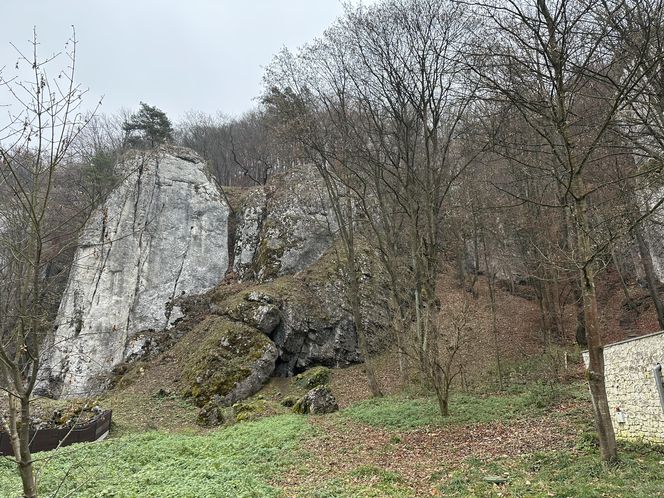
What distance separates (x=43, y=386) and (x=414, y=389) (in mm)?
17630

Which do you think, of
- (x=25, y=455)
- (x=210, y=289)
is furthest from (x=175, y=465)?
(x=210, y=289)

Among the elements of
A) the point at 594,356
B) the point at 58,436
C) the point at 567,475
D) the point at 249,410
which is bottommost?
the point at 567,475

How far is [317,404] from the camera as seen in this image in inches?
548

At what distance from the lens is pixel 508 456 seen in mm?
7555

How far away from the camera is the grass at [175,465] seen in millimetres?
6727

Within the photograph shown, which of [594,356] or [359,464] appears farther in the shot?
[359,464]

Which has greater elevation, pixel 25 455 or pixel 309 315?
pixel 309 315

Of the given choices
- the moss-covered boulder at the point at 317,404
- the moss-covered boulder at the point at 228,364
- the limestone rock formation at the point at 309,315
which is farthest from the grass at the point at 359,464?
the limestone rock formation at the point at 309,315

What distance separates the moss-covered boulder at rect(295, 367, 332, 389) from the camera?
58.2ft

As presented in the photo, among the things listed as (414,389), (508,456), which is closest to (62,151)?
(508,456)

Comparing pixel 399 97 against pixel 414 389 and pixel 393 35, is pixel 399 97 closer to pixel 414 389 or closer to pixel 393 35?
pixel 393 35

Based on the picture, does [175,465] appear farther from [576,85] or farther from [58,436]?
[576,85]

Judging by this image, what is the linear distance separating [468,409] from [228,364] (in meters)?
10.3

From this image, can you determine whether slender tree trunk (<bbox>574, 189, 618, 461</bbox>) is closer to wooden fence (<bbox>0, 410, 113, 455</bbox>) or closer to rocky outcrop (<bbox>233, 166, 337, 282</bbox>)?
wooden fence (<bbox>0, 410, 113, 455</bbox>)
